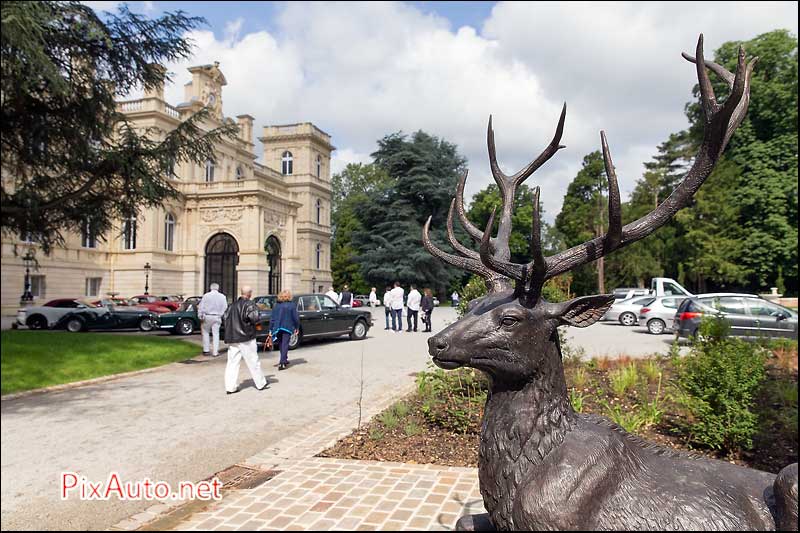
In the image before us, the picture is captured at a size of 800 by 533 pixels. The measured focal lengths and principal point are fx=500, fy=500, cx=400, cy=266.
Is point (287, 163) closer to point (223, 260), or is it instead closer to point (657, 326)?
point (223, 260)

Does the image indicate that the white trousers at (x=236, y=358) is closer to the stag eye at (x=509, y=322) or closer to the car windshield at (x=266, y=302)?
the car windshield at (x=266, y=302)

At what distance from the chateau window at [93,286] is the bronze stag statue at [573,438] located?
122 feet

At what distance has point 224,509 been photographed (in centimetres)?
428

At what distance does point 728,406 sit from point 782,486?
4.27 metres

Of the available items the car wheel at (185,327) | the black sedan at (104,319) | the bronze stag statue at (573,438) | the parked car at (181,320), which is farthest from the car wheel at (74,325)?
the bronze stag statue at (573,438)

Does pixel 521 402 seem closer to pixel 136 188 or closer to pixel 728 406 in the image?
pixel 728 406

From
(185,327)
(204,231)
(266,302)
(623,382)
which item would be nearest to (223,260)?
(266,302)

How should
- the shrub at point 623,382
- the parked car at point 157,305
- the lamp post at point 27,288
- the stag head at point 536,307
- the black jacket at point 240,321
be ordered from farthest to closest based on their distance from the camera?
the lamp post at point 27,288
the parked car at point 157,305
the black jacket at point 240,321
the shrub at point 623,382
the stag head at point 536,307

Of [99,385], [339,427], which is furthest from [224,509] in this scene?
[99,385]

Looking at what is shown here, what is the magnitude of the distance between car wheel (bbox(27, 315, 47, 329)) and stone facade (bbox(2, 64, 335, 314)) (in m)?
2.44

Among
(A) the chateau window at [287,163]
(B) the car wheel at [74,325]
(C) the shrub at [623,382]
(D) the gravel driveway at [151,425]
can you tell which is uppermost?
(A) the chateau window at [287,163]

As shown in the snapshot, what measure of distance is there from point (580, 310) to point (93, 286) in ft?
124

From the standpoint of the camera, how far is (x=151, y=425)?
700 centimetres

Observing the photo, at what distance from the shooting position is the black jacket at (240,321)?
8844mm
